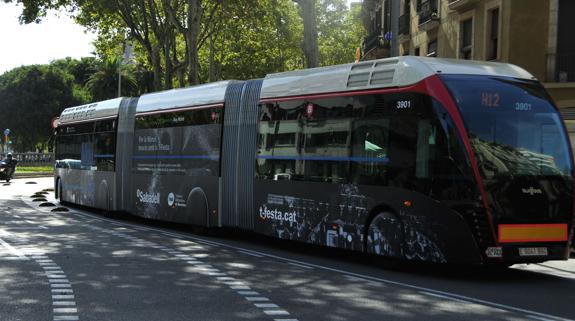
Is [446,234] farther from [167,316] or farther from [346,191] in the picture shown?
[167,316]

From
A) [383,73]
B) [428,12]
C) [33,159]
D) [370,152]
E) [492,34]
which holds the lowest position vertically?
[33,159]

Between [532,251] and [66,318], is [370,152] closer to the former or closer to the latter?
[532,251]

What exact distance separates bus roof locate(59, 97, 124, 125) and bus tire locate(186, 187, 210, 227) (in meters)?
5.58

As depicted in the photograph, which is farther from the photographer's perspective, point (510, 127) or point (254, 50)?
point (254, 50)

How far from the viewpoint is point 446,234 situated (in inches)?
389

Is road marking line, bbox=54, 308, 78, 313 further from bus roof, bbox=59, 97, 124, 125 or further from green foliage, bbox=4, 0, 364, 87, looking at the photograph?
green foliage, bbox=4, 0, 364, 87

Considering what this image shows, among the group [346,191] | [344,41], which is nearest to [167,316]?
[346,191]

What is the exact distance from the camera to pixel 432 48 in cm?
3038

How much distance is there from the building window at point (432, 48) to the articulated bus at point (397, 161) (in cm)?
1600

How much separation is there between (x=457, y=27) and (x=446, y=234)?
1881cm

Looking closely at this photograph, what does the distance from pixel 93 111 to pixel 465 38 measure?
1302 cm

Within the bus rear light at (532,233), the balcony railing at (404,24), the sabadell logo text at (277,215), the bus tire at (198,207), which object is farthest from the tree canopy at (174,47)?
the bus rear light at (532,233)

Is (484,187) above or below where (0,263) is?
above

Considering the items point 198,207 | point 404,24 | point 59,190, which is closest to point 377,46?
point 404,24
